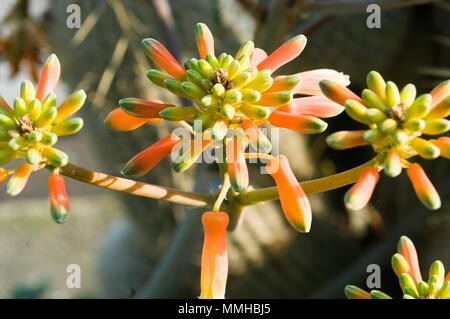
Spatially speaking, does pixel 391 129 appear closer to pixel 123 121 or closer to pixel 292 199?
pixel 292 199

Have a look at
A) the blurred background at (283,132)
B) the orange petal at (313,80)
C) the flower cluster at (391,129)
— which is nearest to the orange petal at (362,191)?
the flower cluster at (391,129)

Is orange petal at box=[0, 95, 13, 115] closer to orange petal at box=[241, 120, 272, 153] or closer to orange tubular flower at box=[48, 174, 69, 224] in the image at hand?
orange tubular flower at box=[48, 174, 69, 224]

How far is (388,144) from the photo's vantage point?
0.49 m

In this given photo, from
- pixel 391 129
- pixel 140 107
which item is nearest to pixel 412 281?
pixel 391 129

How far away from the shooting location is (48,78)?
0.55 metres

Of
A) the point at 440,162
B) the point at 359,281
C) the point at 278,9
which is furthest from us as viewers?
the point at 440,162

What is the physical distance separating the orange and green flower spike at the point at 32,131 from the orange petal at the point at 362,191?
20 centimetres

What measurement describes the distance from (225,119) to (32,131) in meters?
0.14

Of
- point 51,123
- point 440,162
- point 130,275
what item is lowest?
point 51,123

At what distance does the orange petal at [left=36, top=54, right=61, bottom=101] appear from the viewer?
54 cm

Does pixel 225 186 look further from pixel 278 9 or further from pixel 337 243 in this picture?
pixel 337 243

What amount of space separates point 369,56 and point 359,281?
516mm
